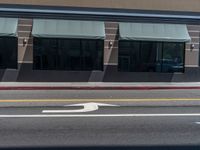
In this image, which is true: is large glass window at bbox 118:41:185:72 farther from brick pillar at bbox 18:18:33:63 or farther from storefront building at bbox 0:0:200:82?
brick pillar at bbox 18:18:33:63

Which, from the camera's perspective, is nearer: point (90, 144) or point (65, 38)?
point (90, 144)

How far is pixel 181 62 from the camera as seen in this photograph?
26.0 metres

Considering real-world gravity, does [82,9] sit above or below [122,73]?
above

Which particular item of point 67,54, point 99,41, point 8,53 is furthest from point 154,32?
point 8,53

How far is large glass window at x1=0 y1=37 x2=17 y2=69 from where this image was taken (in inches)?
945

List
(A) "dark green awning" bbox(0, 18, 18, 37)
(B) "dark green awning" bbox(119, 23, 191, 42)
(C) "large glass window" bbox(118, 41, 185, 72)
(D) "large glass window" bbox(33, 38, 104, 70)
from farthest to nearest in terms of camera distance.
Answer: (C) "large glass window" bbox(118, 41, 185, 72) < (B) "dark green awning" bbox(119, 23, 191, 42) < (D) "large glass window" bbox(33, 38, 104, 70) < (A) "dark green awning" bbox(0, 18, 18, 37)

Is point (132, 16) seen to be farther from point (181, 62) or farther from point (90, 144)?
point (90, 144)

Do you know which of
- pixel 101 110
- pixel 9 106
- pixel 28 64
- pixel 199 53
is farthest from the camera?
pixel 199 53

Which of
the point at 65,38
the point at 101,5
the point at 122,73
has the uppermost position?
the point at 101,5

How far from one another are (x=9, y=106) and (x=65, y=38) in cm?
1109

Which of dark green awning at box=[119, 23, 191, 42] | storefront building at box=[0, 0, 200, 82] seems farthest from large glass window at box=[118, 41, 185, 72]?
dark green awning at box=[119, 23, 191, 42]

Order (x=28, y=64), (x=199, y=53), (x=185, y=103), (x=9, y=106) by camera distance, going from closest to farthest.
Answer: (x=9, y=106), (x=185, y=103), (x=28, y=64), (x=199, y=53)

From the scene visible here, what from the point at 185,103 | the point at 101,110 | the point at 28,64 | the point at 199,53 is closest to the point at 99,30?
the point at 28,64

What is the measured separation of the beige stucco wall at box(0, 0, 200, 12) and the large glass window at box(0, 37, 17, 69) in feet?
6.79
